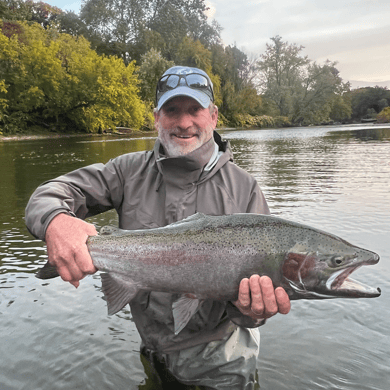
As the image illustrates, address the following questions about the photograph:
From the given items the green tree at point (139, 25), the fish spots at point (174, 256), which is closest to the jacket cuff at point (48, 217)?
the fish spots at point (174, 256)

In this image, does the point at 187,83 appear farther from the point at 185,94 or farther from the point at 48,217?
the point at 48,217

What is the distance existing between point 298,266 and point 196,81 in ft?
5.80

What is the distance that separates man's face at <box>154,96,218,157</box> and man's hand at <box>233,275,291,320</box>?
1.27m

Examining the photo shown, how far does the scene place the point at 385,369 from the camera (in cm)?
364

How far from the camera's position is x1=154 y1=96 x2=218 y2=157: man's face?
10.7 feet

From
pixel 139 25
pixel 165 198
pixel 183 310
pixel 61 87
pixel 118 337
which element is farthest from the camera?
pixel 139 25

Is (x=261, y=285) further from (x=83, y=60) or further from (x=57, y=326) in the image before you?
(x=83, y=60)

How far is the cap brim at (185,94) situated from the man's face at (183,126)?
0.05m

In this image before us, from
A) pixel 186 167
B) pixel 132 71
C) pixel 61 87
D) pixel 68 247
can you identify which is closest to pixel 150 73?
pixel 132 71

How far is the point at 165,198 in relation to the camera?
3129 mm

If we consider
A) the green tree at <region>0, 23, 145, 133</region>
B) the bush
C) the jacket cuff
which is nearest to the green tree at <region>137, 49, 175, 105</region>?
the green tree at <region>0, 23, 145, 133</region>

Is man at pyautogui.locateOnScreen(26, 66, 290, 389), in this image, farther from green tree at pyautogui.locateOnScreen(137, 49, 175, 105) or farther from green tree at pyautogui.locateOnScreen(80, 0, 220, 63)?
green tree at pyautogui.locateOnScreen(80, 0, 220, 63)

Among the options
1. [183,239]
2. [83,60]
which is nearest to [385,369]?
[183,239]

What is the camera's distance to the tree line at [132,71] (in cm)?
3747
